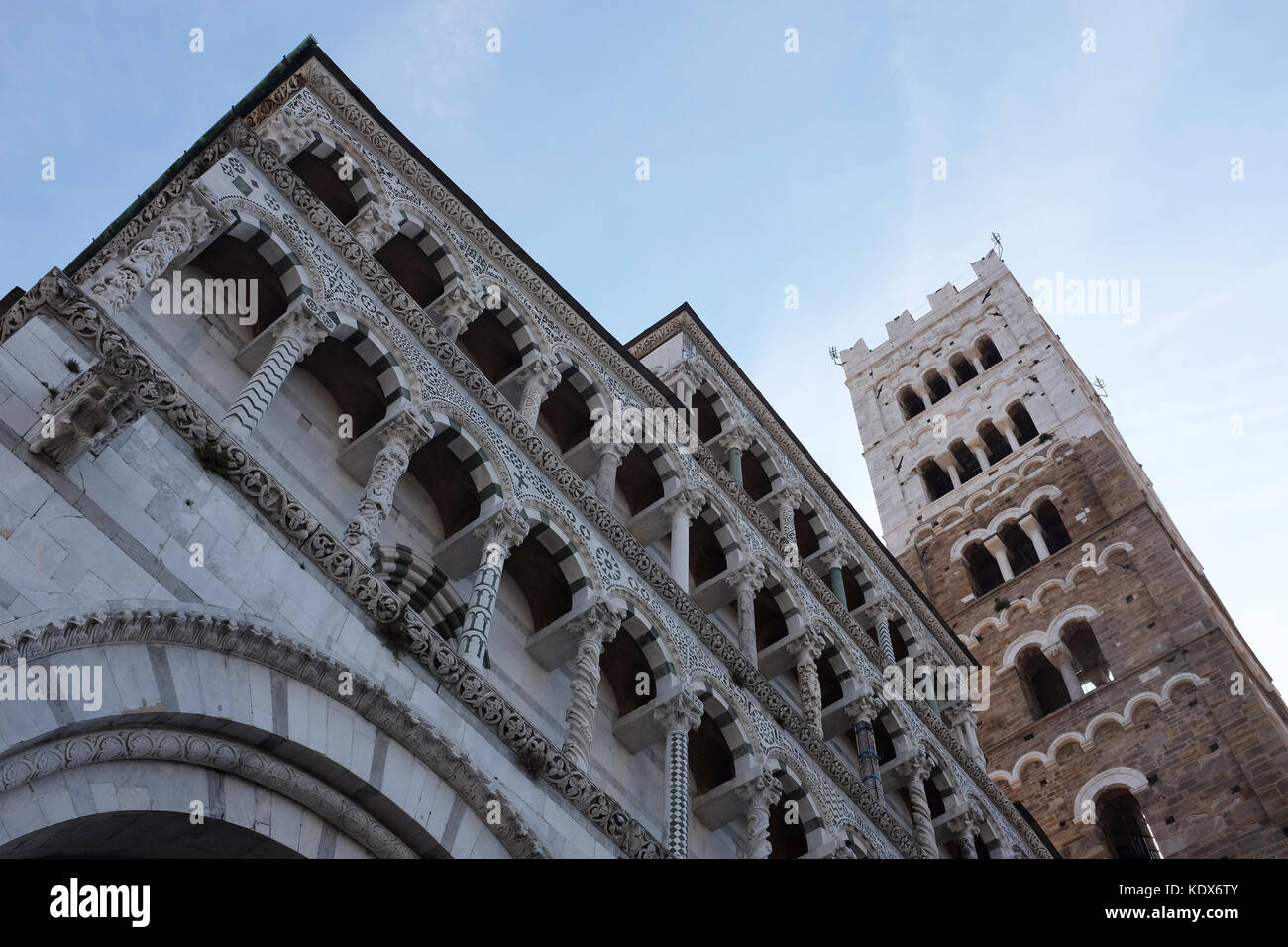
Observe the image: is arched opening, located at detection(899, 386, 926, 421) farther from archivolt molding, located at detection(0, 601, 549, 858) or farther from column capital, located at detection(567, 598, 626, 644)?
archivolt molding, located at detection(0, 601, 549, 858)

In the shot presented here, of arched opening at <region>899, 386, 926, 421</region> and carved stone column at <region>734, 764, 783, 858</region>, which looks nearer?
carved stone column at <region>734, 764, 783, 858</region>

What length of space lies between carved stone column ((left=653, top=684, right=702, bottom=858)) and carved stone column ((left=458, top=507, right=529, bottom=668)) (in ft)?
6.23

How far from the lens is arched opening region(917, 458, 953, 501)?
3534 cm

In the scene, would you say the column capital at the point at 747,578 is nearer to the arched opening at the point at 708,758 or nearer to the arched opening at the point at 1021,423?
the arched opening at the point at 708,758

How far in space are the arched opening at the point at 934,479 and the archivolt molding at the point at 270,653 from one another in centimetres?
2734

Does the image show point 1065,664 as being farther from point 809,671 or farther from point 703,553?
point 703,553

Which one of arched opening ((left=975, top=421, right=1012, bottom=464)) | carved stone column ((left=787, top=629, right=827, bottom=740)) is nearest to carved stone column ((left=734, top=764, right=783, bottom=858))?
carved stone column ((left=787, top=629, right=827, bottom=740))

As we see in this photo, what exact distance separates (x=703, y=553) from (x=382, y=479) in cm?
637

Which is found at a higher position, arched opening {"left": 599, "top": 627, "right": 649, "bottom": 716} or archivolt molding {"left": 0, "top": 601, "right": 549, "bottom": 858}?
arched opening {"left": 599, "top": 627, "right": 649, "bottom": 716}

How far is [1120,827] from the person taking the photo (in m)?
24.1

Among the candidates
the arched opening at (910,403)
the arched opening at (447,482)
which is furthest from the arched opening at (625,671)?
the arched opening at (910,403)

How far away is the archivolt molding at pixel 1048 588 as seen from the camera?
2848 cm

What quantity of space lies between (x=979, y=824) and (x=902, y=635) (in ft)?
12.6
